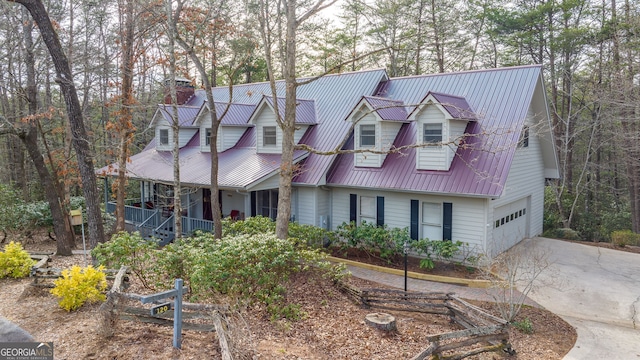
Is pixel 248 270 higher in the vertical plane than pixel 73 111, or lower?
lower

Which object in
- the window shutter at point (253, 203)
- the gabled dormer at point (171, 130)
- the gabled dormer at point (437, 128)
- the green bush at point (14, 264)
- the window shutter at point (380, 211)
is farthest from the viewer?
the gabled dormer at point (171, 130)

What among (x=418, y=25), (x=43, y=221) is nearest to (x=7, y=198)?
(x=43, y=221)

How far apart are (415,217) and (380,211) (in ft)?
4.56

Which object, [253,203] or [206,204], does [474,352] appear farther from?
[206,204]

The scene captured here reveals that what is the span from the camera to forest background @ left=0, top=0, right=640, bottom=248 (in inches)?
563

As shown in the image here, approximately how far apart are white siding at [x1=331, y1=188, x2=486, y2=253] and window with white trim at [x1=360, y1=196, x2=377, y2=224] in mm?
239

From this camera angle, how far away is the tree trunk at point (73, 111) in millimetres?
10391

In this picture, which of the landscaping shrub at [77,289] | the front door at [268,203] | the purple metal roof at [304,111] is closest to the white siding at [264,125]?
the purple metal roof at [304,111]

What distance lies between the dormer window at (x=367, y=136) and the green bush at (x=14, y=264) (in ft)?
35.9

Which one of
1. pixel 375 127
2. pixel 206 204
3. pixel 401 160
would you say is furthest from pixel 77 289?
pixel 206 204

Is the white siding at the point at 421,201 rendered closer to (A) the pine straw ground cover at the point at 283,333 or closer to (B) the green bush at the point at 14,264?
(A) the pine straw ground cover at the point at 283,333

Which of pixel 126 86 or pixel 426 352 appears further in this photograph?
pixel 126 86

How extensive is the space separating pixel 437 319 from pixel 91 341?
22.7ft

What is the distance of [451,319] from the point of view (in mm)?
9422
